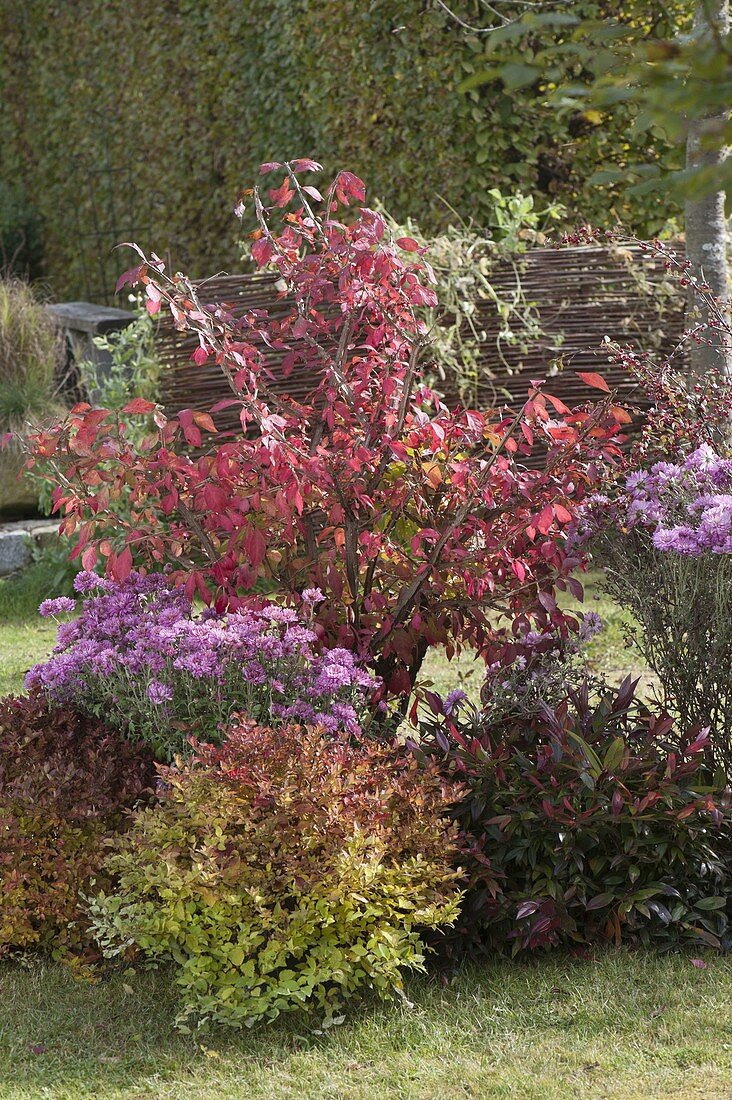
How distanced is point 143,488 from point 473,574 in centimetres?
95

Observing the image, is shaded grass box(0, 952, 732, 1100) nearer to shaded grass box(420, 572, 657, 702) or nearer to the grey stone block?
shaded grass box(420, 572, 657, 702)

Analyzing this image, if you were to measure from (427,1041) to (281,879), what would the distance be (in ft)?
1.55

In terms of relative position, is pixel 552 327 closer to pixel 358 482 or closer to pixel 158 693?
pixel 358 482

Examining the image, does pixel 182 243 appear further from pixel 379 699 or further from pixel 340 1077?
pixel 340 1077

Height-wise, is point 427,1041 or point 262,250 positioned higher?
point 262,250

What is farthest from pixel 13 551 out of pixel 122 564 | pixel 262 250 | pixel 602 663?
pixel 262 250

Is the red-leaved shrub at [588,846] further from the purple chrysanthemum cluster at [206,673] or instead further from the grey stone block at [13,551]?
the grey stone block at [13,551]

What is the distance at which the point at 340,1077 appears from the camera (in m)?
2.60

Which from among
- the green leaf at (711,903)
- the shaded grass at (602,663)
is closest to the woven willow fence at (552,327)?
the shaded grass at (602,663)

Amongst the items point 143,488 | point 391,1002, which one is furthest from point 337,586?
point 391,1002

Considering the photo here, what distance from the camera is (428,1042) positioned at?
272cm

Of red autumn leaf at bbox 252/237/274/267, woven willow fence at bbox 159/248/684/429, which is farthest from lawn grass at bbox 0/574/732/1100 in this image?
woven willow fence at bbox 159/248/684/429

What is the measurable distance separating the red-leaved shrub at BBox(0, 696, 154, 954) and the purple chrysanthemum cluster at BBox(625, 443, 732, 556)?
152cm

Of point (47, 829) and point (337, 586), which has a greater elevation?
point (337, 586)
